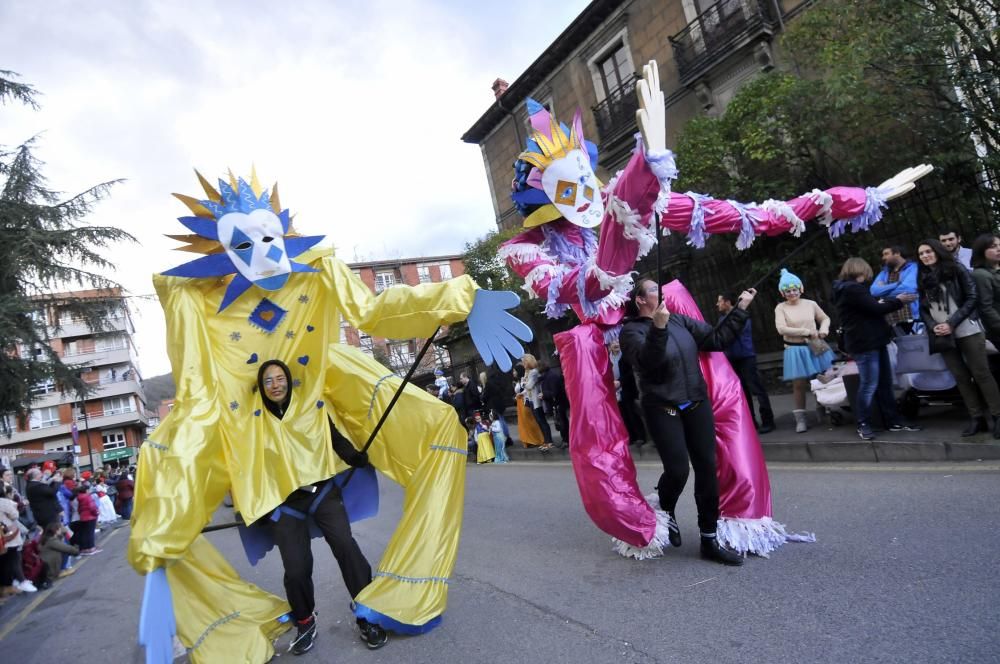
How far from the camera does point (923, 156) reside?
26.5 ft

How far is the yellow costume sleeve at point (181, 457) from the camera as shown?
275 centimetres

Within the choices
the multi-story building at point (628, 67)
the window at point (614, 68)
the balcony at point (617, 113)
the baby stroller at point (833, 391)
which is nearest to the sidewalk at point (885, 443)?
the baby stroller at point (833, 391)

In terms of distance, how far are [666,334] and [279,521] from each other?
7.40 ft

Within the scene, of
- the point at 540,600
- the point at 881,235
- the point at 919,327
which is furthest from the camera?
the point at 881,235

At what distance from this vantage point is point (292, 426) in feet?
11.0

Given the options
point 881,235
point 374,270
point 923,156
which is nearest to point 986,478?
point 923,156

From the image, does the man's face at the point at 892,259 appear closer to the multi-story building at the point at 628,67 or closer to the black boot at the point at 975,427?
the black boot at the point at 975,427

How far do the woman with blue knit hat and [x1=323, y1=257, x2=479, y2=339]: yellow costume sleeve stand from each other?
4.44m

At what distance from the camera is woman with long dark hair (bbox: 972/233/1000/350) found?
183 inches

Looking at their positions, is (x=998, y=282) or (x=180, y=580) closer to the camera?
(x=180, y=580)

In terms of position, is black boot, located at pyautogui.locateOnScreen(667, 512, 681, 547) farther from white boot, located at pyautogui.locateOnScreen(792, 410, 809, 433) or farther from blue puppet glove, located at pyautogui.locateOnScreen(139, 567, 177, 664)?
white boot, located at pyautogui.locateOnScreen(792, 410, 809, 433)

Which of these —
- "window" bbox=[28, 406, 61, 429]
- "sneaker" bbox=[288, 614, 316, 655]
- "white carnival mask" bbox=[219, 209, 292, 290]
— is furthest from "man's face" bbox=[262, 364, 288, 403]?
"window" bbox=[28, 406, 61, 429]

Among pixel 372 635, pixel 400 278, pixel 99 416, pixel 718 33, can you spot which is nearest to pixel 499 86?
pixel 718 33

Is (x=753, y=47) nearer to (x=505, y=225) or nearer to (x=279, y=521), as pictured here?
(x=505, y=225)
